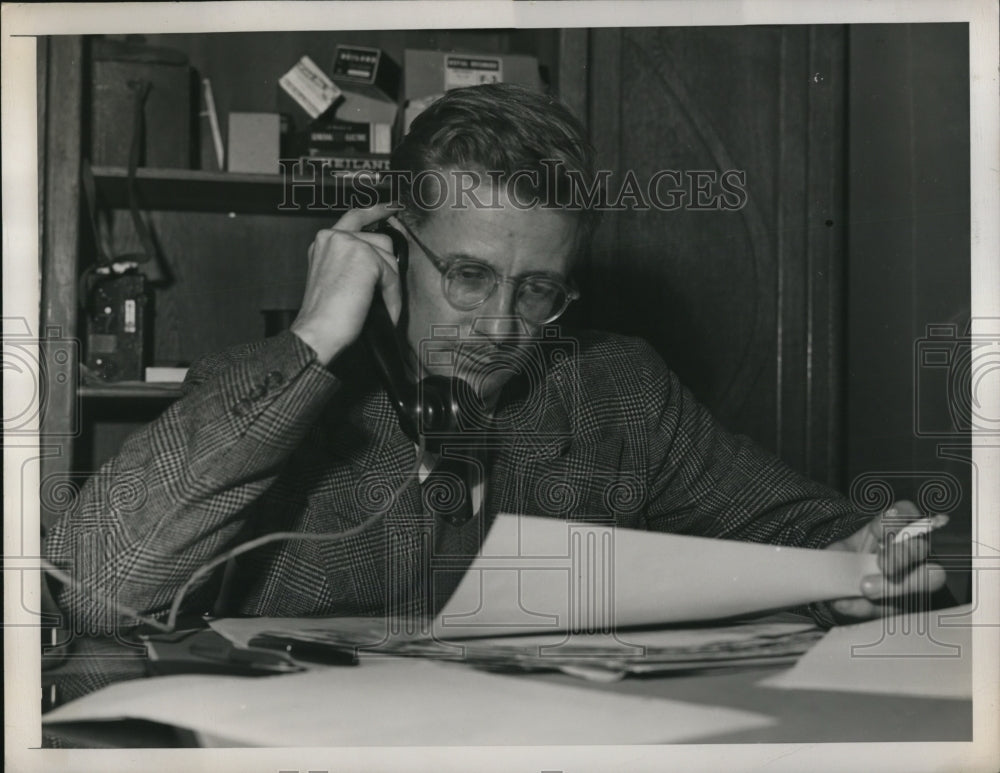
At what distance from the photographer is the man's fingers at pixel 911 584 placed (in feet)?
2.79

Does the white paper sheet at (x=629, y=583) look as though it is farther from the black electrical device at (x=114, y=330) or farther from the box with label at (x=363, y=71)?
the box with label at (x=363, y=71)

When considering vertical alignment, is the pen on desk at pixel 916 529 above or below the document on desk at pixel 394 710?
above

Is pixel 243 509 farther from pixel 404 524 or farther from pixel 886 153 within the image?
pixel 886 153

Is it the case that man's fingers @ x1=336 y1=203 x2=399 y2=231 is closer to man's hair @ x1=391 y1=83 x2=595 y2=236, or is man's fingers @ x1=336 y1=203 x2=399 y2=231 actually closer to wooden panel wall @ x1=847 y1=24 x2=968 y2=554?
man's hair @ x1=391 y1=83 x2=595 y2=236

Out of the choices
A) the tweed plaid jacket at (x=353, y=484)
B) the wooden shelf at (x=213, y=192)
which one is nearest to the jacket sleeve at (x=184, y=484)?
the tweed plaid jacket at (x=353, y=484)

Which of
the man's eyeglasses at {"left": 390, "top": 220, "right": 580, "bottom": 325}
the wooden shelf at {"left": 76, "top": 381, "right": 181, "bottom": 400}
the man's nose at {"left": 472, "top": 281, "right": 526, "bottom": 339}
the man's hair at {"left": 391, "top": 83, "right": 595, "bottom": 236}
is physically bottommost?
the wooden shelf at {"left": 76, "top": 381, "right": 181, "bottom": 400}

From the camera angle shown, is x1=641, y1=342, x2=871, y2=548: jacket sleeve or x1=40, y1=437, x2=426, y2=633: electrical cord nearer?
x1=40, y1=437, x2=426, y2=633: electrical cord

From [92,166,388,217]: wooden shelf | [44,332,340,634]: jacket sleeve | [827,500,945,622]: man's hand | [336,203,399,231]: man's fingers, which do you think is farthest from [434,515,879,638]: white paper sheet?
Result: [92,166,388,217]: wooden shelf

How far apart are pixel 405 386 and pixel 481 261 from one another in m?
0.19

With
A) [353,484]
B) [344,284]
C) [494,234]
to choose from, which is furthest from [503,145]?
[353,484]

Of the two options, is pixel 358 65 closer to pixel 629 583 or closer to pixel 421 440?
pixel 421 440

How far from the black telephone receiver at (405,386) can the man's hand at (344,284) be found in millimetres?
17

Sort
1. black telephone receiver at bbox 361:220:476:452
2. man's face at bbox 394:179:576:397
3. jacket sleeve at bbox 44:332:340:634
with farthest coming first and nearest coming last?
1. man's face at bbox 394:179:576:397
2. black telephone receiver at bbox 361:220:476:452
3. jacket sleeve at bbox 44:332:340:634

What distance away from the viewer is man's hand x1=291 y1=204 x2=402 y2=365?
0.84 m
